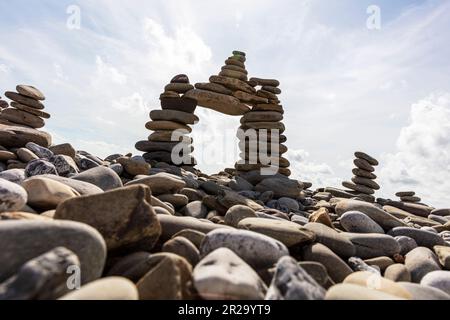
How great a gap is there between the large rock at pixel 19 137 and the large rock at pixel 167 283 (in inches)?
276

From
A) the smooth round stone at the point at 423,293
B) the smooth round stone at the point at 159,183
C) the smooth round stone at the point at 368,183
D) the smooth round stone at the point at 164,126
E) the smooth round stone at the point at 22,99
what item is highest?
the smooth round stone at the point at 22,99

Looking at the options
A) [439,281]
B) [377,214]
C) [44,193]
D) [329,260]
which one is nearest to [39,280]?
[44,193]

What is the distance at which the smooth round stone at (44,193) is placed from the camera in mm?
3549

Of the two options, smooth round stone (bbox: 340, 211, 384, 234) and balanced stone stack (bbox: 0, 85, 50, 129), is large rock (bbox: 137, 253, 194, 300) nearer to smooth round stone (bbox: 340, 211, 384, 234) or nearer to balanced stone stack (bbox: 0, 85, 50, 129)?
smooth round stone (bbox: 340, 211, 384, 234)

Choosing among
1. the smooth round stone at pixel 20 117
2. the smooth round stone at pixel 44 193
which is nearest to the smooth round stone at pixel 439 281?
the smooth round stone at pixel 44 193

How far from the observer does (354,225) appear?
5.22m

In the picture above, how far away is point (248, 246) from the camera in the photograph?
9.34 feet

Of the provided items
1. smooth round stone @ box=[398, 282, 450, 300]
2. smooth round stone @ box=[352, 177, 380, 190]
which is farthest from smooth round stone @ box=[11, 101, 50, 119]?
smooth round stone @ box=[398, 282, 450, 300]

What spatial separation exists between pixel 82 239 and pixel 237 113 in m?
10.6

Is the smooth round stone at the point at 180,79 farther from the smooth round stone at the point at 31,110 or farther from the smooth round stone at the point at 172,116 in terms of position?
the smooth round stone at the point at 31,110

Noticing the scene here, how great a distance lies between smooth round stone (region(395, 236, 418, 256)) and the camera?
4.73 metres

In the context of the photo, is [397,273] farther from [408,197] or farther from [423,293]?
[408,197]
